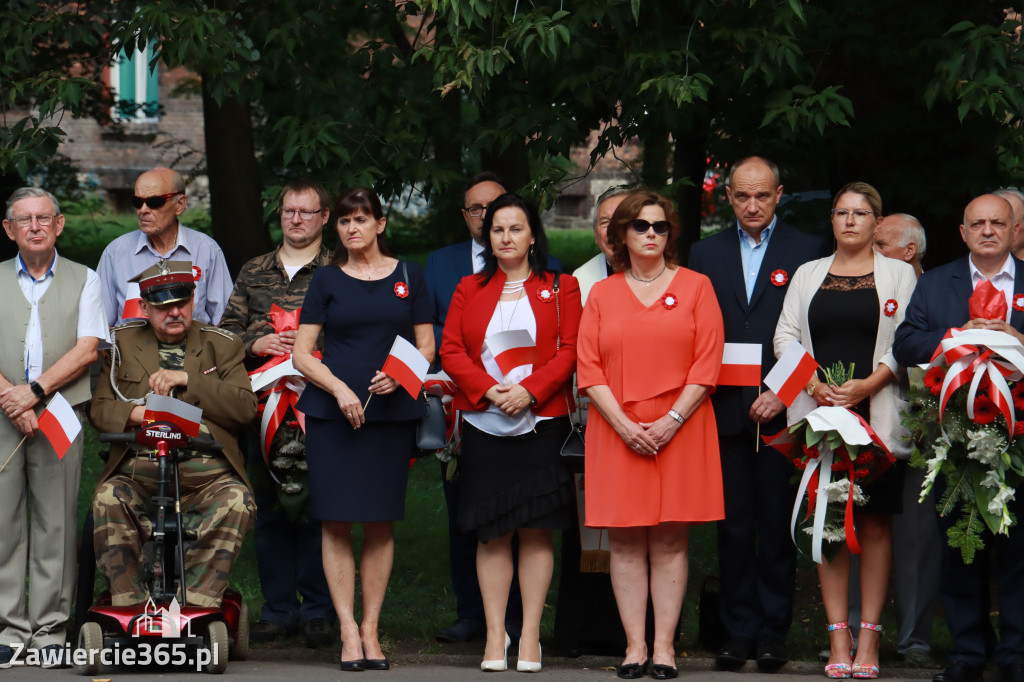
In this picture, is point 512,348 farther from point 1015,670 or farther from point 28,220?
point 1015,670

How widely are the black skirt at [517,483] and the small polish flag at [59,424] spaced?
1.91m

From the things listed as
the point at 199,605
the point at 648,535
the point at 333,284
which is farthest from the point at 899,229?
the point at 199,605

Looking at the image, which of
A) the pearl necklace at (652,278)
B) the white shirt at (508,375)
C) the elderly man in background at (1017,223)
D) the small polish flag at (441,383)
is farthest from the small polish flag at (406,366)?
the elderly man in background at (1017,223)

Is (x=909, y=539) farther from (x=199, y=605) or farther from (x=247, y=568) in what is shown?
(x=247, y=568)

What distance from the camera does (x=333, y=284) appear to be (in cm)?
718

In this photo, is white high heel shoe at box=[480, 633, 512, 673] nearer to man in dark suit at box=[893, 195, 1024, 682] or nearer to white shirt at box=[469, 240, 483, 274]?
man in dark suit at box=[893, 195, 1024, 682]

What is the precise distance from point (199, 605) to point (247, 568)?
8.46 feet

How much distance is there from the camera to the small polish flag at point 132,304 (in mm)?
7785

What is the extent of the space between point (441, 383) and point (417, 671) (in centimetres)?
141

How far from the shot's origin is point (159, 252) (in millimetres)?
8164

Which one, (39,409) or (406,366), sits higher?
(406,366)

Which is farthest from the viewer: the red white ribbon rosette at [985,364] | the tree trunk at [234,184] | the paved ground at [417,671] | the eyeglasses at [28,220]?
the tree trunk at [234,184]

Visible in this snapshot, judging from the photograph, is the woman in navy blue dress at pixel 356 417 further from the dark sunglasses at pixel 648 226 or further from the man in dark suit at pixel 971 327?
the man in dark suit at pixel 971 327

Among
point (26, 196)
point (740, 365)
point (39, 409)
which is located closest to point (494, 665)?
point (740, 365)
